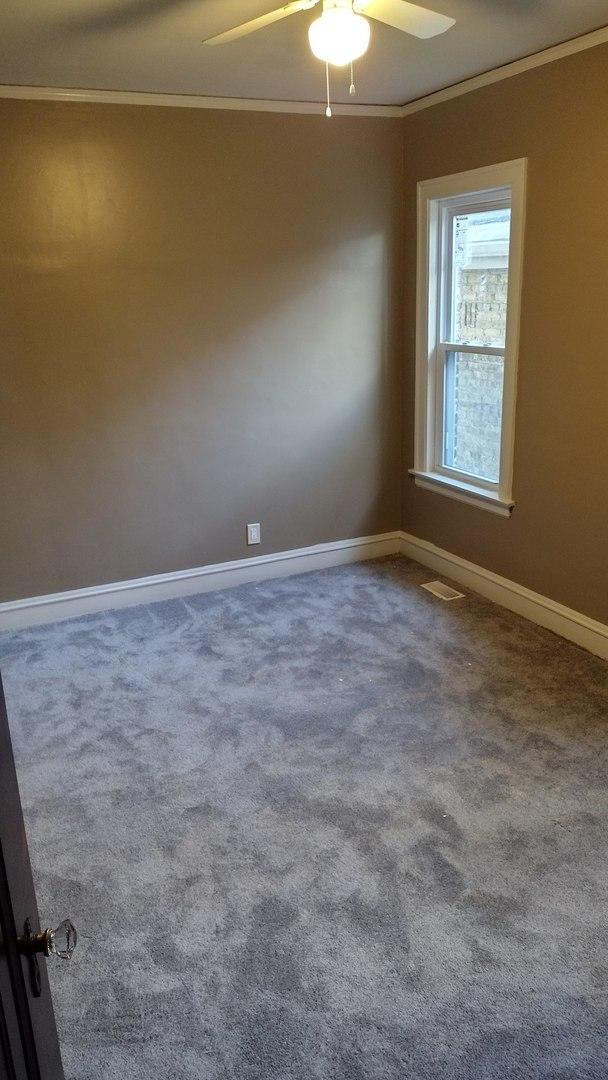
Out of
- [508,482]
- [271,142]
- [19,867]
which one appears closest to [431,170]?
[271,142]

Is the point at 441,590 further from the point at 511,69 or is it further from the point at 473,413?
the point at 511,69

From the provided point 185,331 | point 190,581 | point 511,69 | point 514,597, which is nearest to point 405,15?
point 511,69

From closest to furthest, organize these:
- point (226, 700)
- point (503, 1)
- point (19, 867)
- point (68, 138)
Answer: point (19, 867) → point (503, 1) → point (226, 700) → point (68, 138)

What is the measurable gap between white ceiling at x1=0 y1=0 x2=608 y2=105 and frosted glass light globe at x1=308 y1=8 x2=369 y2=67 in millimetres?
461

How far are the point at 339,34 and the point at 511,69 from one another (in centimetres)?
159

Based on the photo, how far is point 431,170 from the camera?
13.1 ft

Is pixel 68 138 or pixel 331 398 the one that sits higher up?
pixel 68 138

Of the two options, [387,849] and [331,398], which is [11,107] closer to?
[331,398]

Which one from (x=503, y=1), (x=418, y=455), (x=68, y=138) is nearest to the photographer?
(x=503, y=1)

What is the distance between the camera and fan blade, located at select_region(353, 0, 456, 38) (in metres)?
2.07

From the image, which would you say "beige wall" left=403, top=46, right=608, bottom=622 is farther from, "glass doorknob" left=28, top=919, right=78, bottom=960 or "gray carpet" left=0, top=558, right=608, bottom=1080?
"glass doorknob" left=28, top=919, right=78, bottom=960

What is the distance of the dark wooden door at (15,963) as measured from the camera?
93cm

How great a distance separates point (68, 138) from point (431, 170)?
5.79 feet

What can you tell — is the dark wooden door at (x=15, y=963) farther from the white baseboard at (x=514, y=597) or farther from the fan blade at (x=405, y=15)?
the white baseboard at (x=514, y=597)
